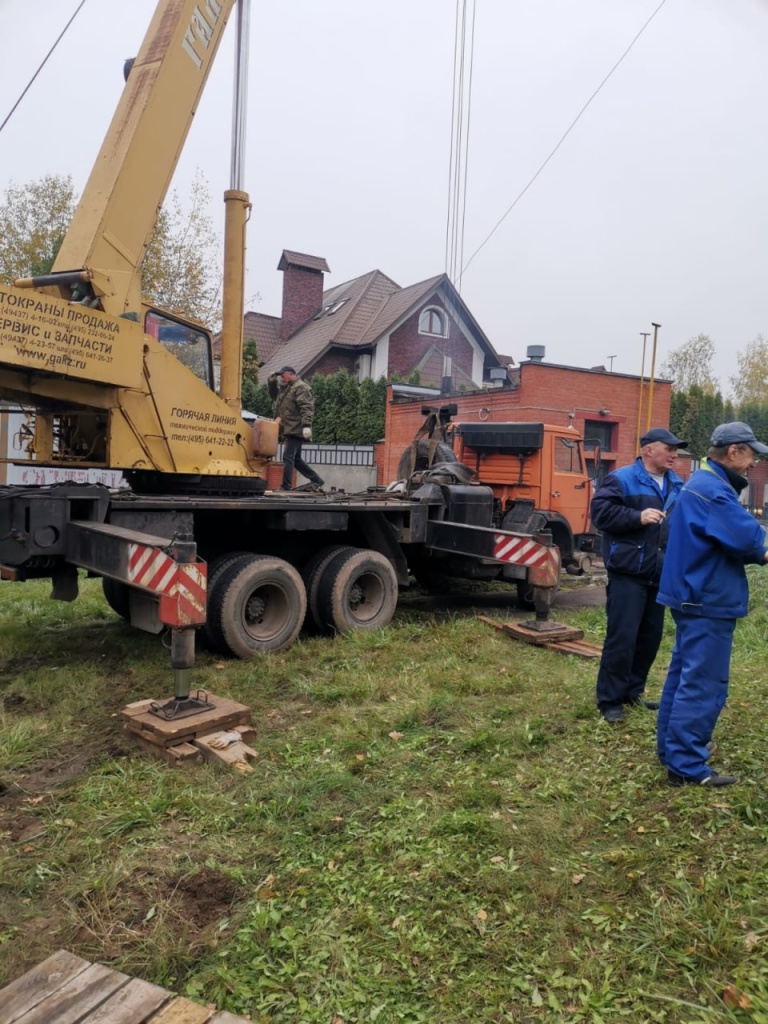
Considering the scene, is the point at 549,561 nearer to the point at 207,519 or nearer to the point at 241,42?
the point at 207,519

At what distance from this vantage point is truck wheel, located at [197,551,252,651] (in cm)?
619

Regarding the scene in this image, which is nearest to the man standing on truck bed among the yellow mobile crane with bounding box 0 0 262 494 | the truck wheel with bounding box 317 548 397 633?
the truck wheel with bounding box 317 548 397 633

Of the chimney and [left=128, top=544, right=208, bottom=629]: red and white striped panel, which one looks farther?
the chimney

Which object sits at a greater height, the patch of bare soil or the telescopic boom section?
the telescopic boom section

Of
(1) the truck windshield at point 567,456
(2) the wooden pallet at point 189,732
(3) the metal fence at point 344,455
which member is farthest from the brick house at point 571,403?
(2) the wooden pallet at point 189,732

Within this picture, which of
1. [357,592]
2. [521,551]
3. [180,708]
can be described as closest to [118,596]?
[357,592]

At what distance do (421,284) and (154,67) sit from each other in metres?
24.7

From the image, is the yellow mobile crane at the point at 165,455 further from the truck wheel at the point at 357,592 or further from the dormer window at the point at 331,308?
the dormer window at the point at 331,308

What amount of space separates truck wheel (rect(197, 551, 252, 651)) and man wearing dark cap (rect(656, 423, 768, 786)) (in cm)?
384

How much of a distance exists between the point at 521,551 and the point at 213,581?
9.60ft

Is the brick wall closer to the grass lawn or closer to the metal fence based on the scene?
the metal fence

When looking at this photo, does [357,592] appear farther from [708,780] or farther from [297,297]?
[297,297]

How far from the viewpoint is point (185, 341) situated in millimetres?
6730

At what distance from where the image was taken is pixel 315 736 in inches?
178
